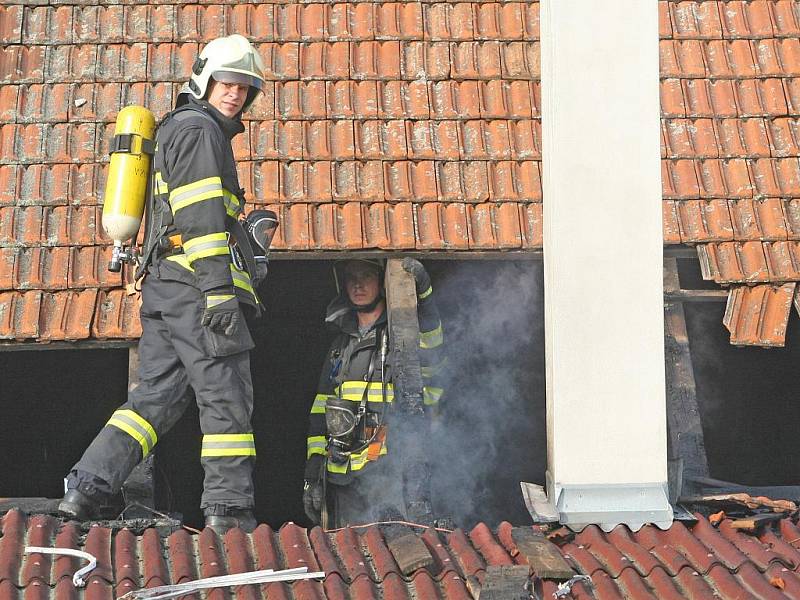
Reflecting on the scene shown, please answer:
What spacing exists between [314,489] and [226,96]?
8.65 feet

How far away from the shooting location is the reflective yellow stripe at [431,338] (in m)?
7.45

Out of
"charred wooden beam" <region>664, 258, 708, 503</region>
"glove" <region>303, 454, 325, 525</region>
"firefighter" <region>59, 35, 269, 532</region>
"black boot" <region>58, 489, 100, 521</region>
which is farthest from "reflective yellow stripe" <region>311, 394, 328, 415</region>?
"black boot" <region>58, 489, 100, 521</region>

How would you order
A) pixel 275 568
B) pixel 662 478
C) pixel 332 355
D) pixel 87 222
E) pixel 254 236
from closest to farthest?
pixel 275 568
pixel 662 478
pixel 254 236
pixel 87 222
pixel 332 355

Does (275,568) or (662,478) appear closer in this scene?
(275,568)

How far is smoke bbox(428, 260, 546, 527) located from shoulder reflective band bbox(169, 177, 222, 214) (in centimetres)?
269

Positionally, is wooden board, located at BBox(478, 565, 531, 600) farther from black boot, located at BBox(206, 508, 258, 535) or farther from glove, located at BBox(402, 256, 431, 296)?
glove, located at BBox(402, 256, 431, 296)

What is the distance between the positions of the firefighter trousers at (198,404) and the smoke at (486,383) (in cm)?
226

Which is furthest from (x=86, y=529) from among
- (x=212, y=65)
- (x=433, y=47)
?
(x=433, y=47)

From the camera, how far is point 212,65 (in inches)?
233

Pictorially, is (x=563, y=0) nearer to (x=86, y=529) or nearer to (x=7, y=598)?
(x=86, y=529)

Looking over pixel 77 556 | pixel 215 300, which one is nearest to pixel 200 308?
pixel 215 300

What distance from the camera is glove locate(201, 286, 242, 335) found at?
18.5 feet

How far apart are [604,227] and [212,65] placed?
1955 millimetres

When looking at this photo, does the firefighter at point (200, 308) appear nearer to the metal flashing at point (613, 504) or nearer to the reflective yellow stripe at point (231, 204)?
the reflective yellow stripe at point (231, 204)
